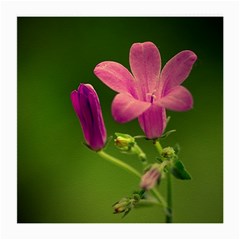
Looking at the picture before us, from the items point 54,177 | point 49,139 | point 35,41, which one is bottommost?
point 54,177

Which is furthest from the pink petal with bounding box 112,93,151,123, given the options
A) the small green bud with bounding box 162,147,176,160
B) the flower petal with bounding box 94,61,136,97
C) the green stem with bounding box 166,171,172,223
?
the green stem with bounding box 166,171,172,223

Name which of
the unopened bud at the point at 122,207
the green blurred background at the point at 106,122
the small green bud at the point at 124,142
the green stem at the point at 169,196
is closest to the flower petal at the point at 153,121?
the small green bud at the point at 124,142

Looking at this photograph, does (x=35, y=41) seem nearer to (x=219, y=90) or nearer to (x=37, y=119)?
(x=37, y=119)

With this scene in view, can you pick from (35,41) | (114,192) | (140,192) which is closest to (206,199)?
(114,192)

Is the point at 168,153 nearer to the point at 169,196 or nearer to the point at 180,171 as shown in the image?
the point at 180,171

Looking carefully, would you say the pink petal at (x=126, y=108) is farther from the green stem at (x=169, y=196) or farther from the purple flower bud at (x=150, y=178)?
the green stem at (x=169, y=196)

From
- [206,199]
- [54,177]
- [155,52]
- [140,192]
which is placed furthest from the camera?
[54,177]

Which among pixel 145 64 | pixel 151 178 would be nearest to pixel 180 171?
pixel 151 178
